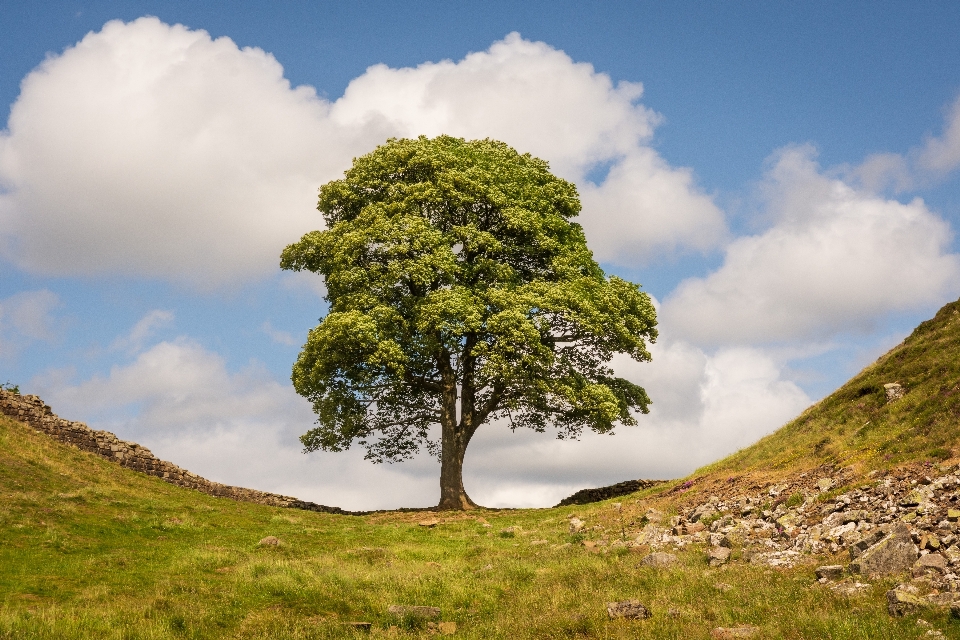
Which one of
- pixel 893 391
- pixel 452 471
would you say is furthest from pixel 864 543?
pixel 452 471

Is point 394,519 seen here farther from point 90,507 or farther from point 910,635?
point 910,635

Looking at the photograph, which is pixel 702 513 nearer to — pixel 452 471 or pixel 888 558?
pixel 888 558

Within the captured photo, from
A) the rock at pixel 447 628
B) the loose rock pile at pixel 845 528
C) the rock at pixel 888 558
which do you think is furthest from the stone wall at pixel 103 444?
the rock at pixel 888 558

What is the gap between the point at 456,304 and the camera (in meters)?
33.1

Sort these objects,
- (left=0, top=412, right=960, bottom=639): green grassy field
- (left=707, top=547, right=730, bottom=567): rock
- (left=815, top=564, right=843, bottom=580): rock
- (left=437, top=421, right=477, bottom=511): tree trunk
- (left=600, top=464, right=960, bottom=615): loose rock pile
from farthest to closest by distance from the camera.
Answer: (left=437, top=421, right=477, bottom=511): tree trunk
(left=707, top=547, right=730, bottom=567): rock
(left=815, top=564, right=843, bottom=580): rock
(left=600, top=464, right=960, bottom=615): loose rock pile
(left=0, top=412, right=960, bottom=639): green grassy field

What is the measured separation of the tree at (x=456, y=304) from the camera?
1339 inches

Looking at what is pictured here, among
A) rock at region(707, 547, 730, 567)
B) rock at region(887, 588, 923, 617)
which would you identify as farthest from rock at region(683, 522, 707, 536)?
rock at region(887, 588, 923, 617)

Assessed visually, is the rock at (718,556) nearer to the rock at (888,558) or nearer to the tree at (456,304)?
the rock at (888,558)

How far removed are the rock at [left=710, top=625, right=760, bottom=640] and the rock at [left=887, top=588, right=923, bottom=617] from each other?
2.40 metres

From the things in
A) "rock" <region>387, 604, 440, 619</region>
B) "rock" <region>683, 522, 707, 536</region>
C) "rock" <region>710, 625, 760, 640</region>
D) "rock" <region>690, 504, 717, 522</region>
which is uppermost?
"rock" <region>690, 504, 717, 522</region>

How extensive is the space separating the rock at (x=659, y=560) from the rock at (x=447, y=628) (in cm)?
624

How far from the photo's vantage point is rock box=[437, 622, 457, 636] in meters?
14.4

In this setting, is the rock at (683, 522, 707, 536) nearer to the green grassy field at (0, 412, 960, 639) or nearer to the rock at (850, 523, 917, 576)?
the green grassy field at (0, 412, 960, 639)

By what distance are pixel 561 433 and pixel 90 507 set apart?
2178cm
